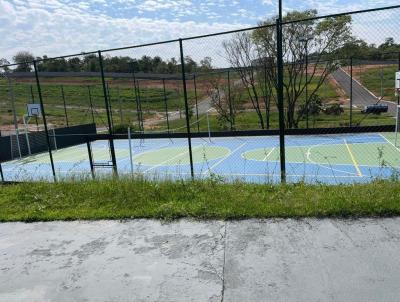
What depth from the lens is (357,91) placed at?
95.3 feet

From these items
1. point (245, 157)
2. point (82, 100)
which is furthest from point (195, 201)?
point (82, 100)

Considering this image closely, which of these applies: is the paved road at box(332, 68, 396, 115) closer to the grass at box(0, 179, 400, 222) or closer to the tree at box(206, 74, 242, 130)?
the tree at box(206, 74, 242, 130)

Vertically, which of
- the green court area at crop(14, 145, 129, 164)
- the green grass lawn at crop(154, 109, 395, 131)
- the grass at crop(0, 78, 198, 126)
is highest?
the grass at crop(0, 78, 198, 126)

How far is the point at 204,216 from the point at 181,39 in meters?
4.61

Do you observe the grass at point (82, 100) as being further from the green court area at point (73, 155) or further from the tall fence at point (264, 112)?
the green court area at point (73, 155)

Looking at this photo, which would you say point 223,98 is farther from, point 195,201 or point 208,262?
point 208,262

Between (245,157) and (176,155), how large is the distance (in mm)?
4492

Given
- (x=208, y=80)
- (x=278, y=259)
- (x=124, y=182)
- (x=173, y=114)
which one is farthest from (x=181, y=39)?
(x=173, y=114)

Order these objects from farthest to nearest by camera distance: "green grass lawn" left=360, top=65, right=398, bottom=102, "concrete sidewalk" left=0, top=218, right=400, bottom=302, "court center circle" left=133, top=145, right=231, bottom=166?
"green grass lawn" left=360, top=65, right=398, bottom=102 < "court center circle" left=133, top=145, right=231, bottom=166 < "concrete sidewalk" left=0, top=218, right=400, bottom=302

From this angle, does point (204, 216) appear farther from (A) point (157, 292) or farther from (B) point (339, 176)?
(B) point (339, 176)

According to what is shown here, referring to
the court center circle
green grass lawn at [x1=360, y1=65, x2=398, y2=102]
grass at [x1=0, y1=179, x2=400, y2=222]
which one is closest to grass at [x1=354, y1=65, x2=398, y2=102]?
green grass lawn at [x1=360, y1=65, x2=398, y2=102]

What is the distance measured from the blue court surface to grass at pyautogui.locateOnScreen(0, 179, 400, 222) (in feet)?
26.1

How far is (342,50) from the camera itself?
2395 cm

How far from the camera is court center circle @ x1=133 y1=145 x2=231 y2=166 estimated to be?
2063 cm
